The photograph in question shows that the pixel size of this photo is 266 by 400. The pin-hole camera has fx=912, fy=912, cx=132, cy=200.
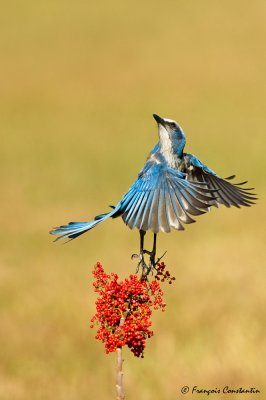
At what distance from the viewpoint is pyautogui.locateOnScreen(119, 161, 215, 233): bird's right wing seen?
7484 millimetres

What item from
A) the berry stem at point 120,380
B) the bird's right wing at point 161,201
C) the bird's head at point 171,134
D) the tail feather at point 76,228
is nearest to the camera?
the berry stem at point 120,380

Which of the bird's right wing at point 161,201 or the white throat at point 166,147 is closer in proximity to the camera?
the bird's right wing at point 161,201

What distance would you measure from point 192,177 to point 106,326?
9.72ft

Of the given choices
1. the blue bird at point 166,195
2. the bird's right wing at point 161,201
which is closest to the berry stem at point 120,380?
the blue bird at point 166,195

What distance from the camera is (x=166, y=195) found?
7930 millimetres

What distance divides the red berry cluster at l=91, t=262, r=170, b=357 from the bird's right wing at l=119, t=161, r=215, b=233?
0.75 meters

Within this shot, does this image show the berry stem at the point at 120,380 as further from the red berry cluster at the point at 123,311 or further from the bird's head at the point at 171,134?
the bird's head at the point at 171,134

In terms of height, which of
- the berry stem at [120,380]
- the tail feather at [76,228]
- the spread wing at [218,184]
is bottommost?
the berry stem at [120,380]

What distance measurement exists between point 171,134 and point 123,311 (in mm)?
2580

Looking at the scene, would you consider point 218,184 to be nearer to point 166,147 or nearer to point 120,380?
point 166,147

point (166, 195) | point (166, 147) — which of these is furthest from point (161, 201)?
point (166, 147)

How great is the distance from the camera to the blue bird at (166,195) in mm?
7520

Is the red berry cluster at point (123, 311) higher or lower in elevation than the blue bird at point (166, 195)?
lower

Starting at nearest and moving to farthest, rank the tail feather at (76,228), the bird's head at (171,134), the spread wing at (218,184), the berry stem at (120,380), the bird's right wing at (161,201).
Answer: the berry stem at (120,380) < the bird's right wing at (161,201) < the tail feather at (76,228) < the bird's head at (171,134) < the spread wing at (218,184)
